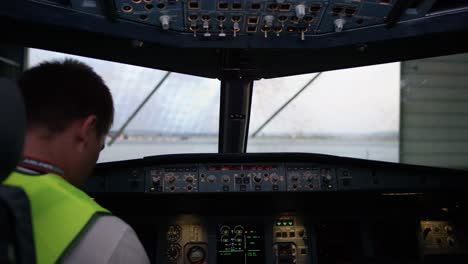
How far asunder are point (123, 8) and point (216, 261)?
63.5 inches

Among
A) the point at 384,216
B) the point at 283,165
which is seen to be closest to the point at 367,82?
the point at 384,216

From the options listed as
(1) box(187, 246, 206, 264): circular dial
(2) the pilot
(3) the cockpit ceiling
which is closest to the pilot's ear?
(2) the pilot

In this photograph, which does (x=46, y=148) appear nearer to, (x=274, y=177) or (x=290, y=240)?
(x=274, y=177)

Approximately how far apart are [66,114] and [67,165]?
89mm

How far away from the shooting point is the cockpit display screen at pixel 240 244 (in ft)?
8.49

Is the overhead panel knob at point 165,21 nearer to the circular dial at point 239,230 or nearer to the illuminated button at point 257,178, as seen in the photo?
the illuminated button at point 257,178

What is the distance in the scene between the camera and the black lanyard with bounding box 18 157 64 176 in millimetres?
682

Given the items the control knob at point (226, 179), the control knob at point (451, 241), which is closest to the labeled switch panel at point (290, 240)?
the control knob at point (226, 179)

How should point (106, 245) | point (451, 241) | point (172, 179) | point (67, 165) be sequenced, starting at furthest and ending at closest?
point (451, 241), point (172, 179), point (67, 165), point (106, 245)

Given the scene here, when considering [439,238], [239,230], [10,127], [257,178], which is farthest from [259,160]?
[10,127]

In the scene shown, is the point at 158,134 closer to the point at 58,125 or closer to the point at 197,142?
the point at 197,142

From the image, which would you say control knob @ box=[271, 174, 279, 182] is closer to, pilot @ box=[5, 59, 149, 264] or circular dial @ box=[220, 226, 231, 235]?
circular dial @ box=[220, 226, 231, 235]

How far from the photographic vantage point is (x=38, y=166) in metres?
0.69

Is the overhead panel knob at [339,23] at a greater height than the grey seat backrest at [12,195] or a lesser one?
greater
